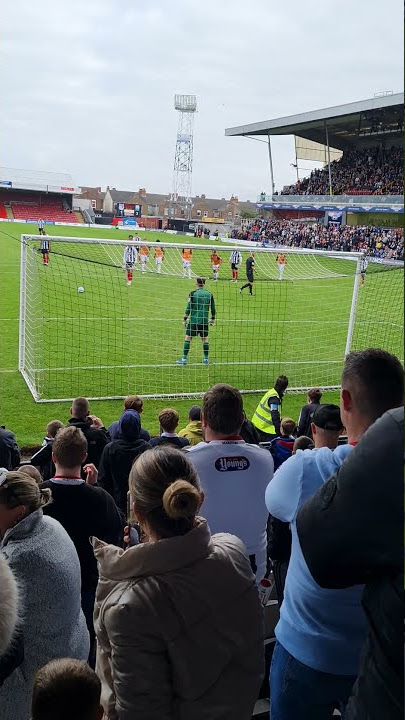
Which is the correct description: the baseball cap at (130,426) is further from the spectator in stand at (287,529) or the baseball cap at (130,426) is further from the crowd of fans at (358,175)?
the crowd of fans at (358,175)

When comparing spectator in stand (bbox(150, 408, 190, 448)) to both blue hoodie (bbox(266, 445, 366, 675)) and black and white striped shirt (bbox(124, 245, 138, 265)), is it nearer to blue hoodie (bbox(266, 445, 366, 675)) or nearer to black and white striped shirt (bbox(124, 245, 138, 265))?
blue hoodie (bbox(266, 445, 366, 675))

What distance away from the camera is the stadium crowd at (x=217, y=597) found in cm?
126

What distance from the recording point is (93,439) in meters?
5.10

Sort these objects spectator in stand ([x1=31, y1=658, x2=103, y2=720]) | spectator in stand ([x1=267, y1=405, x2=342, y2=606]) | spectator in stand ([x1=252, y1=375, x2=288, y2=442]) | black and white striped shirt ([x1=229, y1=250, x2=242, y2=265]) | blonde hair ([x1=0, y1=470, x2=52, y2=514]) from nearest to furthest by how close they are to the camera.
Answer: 1. spectator in stand ([x1=31, y1=658, x2=103, y2=720])
2. blonde hair ([x1=0, y1=470, x2=52, y2=514])
3. spectator in stand ([x1=267, y1=405, x2=342, y2=606])
4. spectator in stand ([x1=252, y1=375, x2=288, y2=442])
5. black and white striped shirt ([x1=229, y1=250, x2=242, y2=265])

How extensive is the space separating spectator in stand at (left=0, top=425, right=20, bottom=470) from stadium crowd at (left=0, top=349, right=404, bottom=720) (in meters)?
2.14

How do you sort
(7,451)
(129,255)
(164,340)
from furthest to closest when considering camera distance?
(164,340)
(129,255)
(7,451)

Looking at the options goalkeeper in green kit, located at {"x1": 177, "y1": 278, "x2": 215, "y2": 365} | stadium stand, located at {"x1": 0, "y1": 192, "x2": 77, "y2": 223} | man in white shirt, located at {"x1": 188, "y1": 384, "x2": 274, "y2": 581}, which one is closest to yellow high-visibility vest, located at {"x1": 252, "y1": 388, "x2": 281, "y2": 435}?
man in white shirt, located at {"x1": 188, "y1": 384, "x2": 274, "y2": 581}

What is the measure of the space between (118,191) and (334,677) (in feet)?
375

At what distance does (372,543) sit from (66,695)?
39.6 inches

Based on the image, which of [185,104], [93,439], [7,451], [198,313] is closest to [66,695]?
[7,451]

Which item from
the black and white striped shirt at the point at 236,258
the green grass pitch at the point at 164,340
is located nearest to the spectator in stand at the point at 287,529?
the green grass pitch at the point at 164,340

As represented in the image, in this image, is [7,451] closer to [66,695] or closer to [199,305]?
[66,695]

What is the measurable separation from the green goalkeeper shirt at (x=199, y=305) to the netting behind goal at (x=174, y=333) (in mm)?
412

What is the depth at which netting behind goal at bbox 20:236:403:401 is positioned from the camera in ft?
34.2
